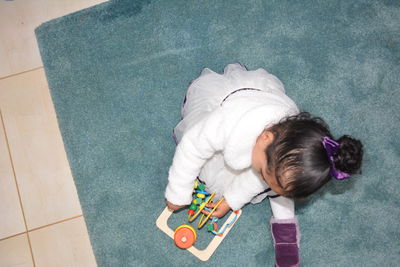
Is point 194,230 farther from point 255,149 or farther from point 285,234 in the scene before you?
point 255,149

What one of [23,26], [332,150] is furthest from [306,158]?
[23,26]

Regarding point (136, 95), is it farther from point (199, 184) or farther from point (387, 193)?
point (387, 193)

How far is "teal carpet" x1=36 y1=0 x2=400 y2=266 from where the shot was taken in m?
1.07

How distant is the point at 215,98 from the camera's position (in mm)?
981

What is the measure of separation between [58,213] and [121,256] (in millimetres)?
214

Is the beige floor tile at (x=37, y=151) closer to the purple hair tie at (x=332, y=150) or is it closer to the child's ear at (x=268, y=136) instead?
the child's ear at (x=268, y=136)

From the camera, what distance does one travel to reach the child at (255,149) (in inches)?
27.6

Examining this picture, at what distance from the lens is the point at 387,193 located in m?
1.09

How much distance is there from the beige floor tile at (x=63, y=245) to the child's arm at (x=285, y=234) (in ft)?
1.64

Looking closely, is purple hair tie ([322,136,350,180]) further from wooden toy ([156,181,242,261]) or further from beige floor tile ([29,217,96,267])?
beige floor tile ([29,217,96,267])

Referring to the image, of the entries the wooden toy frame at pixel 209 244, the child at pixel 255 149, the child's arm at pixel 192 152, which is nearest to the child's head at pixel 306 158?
the child at pixel 255 149

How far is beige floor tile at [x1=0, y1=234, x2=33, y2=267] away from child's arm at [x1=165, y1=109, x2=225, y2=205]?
453 mm

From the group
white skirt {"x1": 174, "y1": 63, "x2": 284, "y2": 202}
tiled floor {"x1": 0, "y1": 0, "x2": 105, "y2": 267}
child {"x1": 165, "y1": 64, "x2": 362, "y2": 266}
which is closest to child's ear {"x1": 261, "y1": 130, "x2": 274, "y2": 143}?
child {"x1": 165, "y1": 64, "x2": 362, "y2": 266}

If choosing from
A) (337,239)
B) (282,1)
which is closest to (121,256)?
(337,239)
